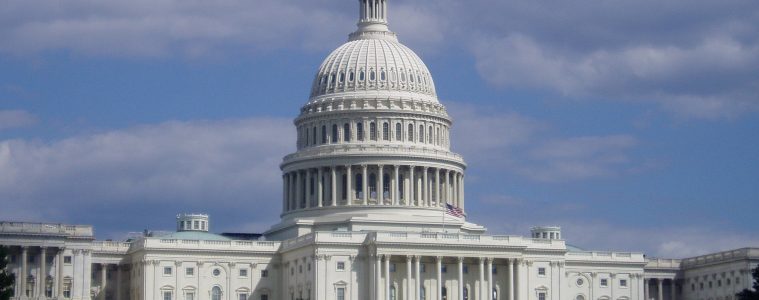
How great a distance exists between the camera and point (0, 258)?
582 ft

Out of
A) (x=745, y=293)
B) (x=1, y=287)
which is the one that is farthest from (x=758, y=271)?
(x=1, y=287)

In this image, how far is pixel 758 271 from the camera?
18150 centimetres

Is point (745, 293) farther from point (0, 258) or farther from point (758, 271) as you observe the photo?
point (0, 258)

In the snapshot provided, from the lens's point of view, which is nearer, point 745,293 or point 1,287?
point 1,287

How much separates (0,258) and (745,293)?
62.4 meters

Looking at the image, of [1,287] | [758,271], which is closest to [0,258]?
[1,287]

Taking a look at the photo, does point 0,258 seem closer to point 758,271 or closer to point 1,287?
point 1,287

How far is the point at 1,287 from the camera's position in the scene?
17362 centimetres

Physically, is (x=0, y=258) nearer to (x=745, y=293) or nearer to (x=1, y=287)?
(x=1, y=287)

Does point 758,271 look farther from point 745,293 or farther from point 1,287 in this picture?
point 1,287

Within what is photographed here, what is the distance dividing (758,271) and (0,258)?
62.4 metres

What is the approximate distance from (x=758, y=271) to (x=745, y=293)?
4420 millimetres
